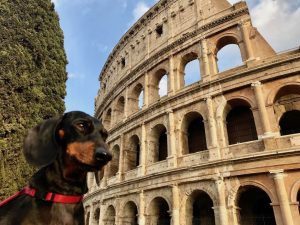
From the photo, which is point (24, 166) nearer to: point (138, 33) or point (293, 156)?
point (293, 156)

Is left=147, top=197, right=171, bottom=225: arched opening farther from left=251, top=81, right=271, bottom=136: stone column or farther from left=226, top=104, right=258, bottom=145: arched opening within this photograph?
left=251, top=81, right=271, bottom=136: stone column

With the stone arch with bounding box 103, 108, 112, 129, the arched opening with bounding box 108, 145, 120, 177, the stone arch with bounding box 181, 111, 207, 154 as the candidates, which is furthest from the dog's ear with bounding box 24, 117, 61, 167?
the stone arch with bounding box 103, 108, 112, 129

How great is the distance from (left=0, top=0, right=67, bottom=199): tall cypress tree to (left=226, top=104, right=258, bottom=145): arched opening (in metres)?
8.61

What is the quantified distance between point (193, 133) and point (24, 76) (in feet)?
32.0

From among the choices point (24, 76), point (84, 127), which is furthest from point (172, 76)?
point (84, 127)

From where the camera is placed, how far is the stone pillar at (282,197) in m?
9.42

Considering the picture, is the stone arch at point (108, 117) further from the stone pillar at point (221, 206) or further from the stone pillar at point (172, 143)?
the stone pillar at point (221, 206)

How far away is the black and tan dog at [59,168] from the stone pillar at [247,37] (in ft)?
42.3

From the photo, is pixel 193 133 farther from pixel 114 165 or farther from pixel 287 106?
pixel 114 165

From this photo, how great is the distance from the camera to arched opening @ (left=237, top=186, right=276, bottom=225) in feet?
37.0

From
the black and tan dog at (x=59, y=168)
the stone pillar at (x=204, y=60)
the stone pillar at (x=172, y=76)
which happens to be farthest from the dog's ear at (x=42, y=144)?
the stone pillar at (x=172, y=76)

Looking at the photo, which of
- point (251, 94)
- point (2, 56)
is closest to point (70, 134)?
point (2, 56)

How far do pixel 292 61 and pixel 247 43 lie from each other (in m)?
2.63

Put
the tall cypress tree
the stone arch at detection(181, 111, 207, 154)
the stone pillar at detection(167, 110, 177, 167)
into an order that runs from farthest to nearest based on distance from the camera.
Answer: the stone arch at detection(181, 111, 207, 154) < the stone pillar at detection(167, 110, 177, 167) < the tall cypress tree
